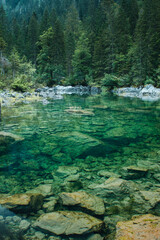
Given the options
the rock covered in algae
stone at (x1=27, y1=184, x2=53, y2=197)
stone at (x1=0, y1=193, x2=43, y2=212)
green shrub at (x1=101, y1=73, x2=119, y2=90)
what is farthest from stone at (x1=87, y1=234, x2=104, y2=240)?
green shrub at (x1=101, y1=73, x2=119, y2=90)

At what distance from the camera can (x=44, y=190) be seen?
343 cm

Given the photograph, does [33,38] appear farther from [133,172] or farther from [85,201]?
[85,201]

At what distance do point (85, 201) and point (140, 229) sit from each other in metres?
1.04

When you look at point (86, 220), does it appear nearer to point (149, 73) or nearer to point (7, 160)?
point (7, 160)

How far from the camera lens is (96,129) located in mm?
7766

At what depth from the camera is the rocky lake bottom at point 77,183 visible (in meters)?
2.46

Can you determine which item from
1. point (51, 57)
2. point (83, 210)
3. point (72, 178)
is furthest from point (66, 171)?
point (51, 57)

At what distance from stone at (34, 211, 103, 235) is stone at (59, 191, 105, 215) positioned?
0.69 feet

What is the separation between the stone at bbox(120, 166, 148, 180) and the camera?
3929 millimetres

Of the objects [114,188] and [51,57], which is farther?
[51,57]

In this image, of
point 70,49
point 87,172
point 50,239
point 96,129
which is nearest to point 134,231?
point 50,239

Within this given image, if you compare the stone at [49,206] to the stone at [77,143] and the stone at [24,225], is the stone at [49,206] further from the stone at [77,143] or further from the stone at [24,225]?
the stone at [77,143]

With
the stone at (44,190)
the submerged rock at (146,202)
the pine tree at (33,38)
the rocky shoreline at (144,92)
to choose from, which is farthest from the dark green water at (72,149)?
the pine tree at (33,38)

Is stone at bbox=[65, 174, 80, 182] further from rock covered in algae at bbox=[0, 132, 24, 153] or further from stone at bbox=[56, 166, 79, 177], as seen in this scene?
rock covered in algae at bbox=[0, 132, 24, 153]
